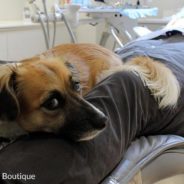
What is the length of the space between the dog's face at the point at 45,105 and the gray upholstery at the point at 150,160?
131 mm

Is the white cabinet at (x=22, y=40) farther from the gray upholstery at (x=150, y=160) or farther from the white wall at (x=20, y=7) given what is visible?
the gray upholstery at (x=150, y=160)

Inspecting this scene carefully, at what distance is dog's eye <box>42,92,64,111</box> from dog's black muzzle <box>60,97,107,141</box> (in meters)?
0.03

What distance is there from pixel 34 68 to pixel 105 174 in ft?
1.14

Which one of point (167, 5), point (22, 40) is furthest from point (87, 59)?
point (167, 5)

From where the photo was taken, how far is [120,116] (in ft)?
3.07

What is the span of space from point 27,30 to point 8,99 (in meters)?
2.60

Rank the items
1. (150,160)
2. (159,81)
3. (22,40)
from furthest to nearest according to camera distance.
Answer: (22,40), (159,81), (150,160)

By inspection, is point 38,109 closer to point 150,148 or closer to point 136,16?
point 150,148

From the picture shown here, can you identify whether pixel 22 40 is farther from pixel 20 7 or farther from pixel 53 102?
pixel 53 102

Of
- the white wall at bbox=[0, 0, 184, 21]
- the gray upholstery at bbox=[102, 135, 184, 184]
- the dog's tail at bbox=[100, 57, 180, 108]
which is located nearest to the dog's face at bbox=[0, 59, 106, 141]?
the gray upholstery at bbox=[102, 135, 184, 184]

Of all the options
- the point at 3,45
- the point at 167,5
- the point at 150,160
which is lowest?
the point at 3,45

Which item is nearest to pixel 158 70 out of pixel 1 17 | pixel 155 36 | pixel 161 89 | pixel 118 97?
pixel 161 89

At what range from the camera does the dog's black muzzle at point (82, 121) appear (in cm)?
84

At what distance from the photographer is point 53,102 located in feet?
2.93
